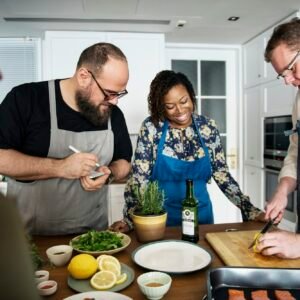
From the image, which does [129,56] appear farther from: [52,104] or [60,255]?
[60,255]

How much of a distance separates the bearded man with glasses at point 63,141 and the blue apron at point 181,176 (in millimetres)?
288

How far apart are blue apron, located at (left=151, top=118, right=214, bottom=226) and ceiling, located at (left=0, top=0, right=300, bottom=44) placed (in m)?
1.33

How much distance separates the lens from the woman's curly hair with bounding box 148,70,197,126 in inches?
64.2

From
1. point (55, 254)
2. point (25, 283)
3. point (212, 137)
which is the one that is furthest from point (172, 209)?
point (25, 283)

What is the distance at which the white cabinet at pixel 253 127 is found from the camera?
3.30 m

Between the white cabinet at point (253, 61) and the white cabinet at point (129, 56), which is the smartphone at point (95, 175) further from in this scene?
the white cabinet at point (253, 61)

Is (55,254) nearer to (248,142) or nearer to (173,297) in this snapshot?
(173,297)

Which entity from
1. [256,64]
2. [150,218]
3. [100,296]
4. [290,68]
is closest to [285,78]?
[290,68]

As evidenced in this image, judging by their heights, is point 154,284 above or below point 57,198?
below

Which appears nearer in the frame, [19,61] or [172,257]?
[172,257]

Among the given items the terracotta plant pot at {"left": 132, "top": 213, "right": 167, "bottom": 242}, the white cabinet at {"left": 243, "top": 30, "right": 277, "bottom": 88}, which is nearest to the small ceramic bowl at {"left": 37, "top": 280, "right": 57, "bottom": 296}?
the terracotta plant pot at {"left": 132, "top": 213, "right": 167, "bottom": 242}

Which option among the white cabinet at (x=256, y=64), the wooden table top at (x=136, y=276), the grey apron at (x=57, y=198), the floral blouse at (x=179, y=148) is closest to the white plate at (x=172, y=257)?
the wooden table top at (x=136, y=276)

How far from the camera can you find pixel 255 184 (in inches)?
134

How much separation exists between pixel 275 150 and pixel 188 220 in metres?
2.14
